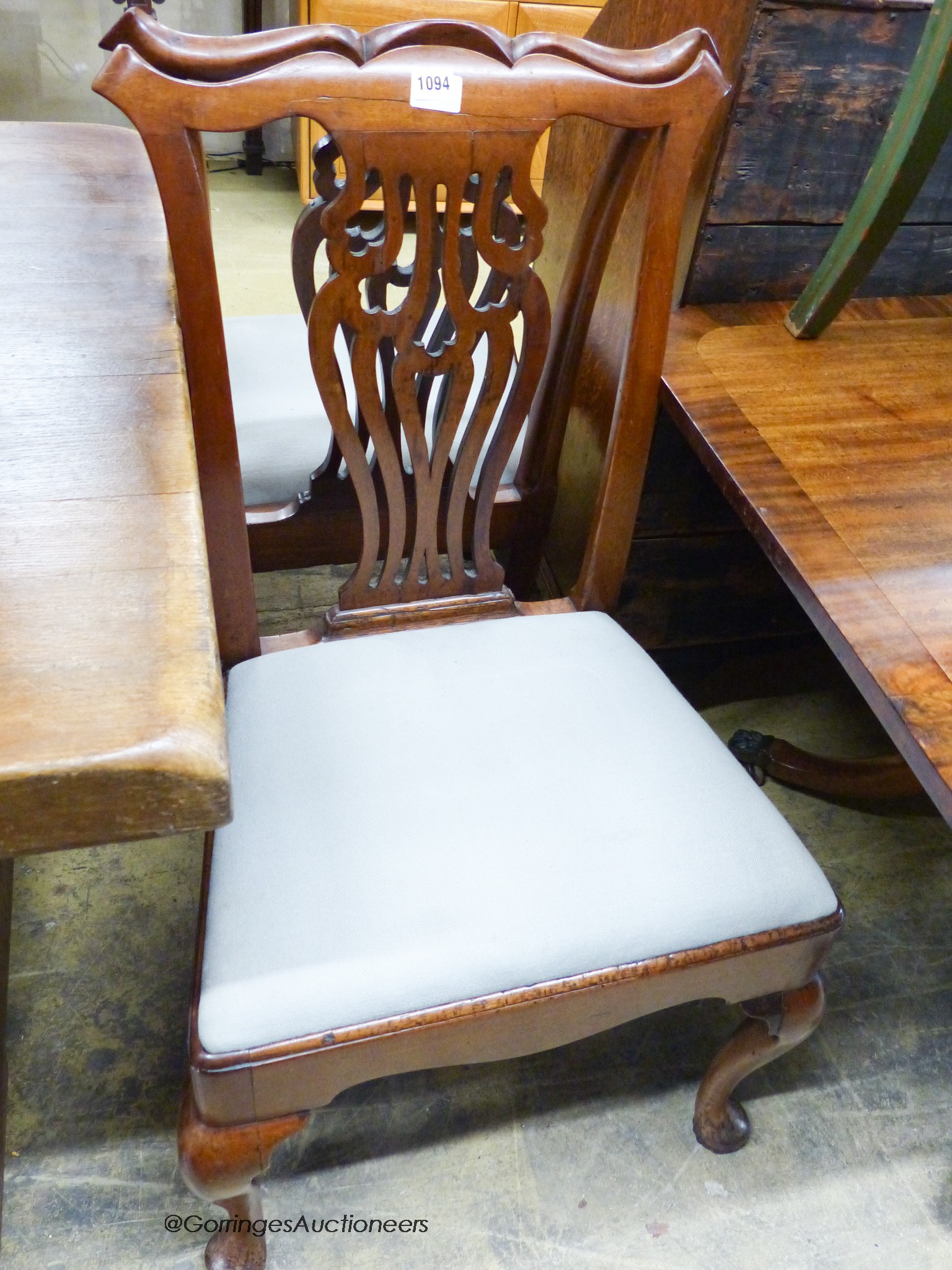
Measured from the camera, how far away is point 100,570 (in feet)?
1.77

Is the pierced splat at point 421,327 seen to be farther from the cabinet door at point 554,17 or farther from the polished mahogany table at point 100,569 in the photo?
the cabinet door at point 554,17

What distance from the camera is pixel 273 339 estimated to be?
1.52m

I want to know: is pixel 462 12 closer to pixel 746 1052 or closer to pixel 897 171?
pixel 897 171

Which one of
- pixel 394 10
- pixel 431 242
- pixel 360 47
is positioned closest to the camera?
pixel 360 47

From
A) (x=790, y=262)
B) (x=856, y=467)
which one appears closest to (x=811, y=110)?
(x=790, y=262)

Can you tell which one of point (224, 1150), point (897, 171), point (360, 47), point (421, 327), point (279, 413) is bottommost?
point (224, 1150)

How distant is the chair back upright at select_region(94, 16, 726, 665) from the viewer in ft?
2.48

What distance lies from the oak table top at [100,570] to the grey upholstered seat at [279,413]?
1.24ft

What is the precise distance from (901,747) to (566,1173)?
716 mm

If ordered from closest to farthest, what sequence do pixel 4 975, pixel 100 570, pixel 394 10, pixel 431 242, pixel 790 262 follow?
1. pixel 100 570
2. pixel 431 242
3. pixel 4 975
4. pixel 790 262
5. pixel 394 10

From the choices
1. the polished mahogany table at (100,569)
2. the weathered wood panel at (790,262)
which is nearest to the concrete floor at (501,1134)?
the polished mahogany table at (100,569)

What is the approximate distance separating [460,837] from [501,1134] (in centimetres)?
54

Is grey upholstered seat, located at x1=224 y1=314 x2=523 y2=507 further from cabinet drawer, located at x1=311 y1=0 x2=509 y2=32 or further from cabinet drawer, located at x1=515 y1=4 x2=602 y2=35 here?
cabinet drawer, located at x1=515 y1=4 x2=602 y2=35

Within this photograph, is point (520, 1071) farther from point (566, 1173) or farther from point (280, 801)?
point (280, 801)
